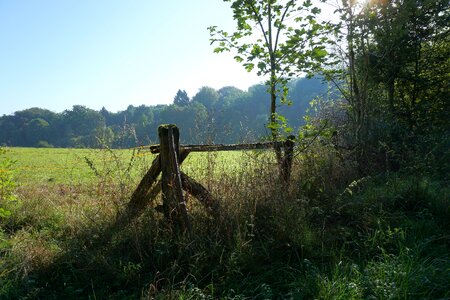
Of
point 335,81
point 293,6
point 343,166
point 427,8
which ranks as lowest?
point 343,166

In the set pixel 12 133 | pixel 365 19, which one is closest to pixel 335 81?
pixel 365 19

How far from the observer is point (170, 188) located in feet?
16.6

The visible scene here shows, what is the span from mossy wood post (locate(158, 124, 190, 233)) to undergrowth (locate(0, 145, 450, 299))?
17 centimetres

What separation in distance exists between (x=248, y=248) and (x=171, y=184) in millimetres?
1333

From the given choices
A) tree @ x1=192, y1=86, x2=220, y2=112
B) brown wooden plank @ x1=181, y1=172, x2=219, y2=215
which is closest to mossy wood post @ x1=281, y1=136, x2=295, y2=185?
brown wooden plank @ x1=181, y1=172, x2=219, y2=215

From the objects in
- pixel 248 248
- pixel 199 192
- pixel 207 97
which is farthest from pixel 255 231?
pixel 207 97

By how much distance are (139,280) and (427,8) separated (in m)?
10.8

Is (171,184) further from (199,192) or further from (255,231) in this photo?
(255,231)

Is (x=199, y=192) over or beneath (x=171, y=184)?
beneath

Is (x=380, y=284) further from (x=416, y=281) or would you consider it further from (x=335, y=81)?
(x=335, y=81)

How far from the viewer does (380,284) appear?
12.0ft

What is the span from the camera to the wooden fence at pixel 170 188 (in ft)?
16.5

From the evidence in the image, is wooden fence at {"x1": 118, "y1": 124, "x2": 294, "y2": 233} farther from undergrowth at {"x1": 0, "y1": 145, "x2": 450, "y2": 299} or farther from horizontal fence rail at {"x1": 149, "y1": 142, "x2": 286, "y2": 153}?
undergrowth at {"x1": 0, "y1": 145, "x2": 450, "y2": 299}

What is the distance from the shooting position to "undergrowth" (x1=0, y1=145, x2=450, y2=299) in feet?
12.9
